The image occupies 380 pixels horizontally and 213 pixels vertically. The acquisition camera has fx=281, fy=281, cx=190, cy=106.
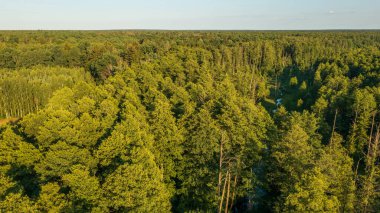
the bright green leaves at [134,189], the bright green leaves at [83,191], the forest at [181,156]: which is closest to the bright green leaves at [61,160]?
the forest at [181,156]

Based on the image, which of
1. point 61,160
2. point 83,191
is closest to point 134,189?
point 83,191

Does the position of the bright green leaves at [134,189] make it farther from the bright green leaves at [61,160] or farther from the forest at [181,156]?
the bright green leaves at [61,160]

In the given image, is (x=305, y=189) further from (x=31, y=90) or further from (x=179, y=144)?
(x=31, y=90)

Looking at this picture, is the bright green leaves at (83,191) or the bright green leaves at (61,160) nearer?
the bright green leaves at (83,191)

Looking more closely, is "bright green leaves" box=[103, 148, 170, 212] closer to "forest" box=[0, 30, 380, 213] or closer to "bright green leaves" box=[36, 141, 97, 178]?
"forest" box=[0, 30, 380, 213]

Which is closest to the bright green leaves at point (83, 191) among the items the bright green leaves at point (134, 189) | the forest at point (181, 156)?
the forest at point (181, 156)

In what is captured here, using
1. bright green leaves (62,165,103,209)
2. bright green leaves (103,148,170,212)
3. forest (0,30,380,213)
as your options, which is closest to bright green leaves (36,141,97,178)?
forest (0,30,380,213)

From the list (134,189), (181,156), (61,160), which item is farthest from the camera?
(181,156)

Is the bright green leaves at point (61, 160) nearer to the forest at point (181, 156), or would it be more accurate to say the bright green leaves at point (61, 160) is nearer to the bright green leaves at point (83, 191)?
the forest at point (181, 156)

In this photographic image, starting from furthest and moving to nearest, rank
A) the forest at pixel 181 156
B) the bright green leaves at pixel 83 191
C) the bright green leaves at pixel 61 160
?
the bright green leaves at pixel 61 160, the bright green leaves at pixel 83 191, the forest at pixel 181 156

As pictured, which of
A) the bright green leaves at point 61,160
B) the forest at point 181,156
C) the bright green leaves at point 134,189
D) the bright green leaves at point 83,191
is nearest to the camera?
the bright green leaves at point 134,189

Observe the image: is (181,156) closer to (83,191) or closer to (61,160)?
(83,191)
